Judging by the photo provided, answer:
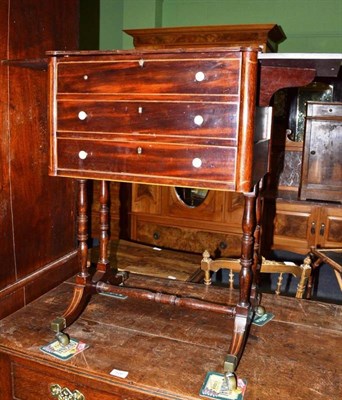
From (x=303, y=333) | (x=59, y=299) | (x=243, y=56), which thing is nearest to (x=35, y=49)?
(x=243, y=56)

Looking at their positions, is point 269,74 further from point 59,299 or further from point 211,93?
point 59,299

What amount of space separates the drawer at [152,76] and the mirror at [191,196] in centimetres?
328

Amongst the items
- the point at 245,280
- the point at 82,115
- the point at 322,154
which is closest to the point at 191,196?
the point at 322,154

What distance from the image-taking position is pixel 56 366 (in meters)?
1.51

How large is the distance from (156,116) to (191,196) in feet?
11.1

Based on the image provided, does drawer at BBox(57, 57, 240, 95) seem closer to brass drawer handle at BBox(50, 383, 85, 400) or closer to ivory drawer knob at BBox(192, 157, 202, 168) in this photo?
ivory drawer knob at BBox(192, 157, 202, 168)

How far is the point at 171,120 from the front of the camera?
1.48m

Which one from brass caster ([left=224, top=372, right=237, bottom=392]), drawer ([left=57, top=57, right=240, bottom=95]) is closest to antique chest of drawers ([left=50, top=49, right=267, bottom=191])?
drawer ([left=57, top=57, right=240, bottom=95])

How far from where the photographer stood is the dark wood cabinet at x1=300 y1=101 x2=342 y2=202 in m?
4.29

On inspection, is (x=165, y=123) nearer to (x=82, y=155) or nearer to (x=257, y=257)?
(x=82, y=155)

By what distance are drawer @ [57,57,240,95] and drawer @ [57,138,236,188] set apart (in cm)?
18

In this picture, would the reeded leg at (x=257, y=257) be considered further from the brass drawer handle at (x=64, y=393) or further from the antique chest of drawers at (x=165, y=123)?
the brass drawer handle at (x=64, y=393)

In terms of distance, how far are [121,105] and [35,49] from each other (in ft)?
1.86

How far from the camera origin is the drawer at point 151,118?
1.42 meters
